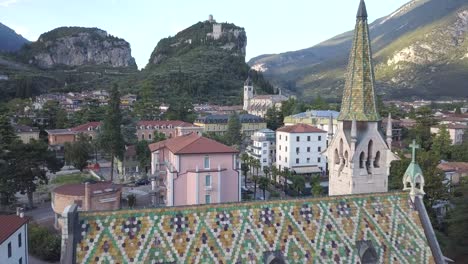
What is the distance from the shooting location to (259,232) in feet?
53.7

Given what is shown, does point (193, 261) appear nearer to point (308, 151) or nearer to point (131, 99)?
point (308, 151)

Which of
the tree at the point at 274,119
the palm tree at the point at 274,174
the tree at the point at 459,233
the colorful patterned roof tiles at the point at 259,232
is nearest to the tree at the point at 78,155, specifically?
the palm tree at the point at 274,174

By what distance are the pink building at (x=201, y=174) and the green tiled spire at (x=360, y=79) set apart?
33043 millimetres

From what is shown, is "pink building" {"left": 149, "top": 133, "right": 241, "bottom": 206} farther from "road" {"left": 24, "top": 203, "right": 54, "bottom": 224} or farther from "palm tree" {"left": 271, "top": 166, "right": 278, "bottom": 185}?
"palm tree" {"left": 271, "top": 166, "right": 278, "bottom": 185}

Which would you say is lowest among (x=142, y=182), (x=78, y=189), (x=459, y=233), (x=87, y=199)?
(x=142, y=182)

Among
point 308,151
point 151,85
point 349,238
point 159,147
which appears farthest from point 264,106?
point 349,238

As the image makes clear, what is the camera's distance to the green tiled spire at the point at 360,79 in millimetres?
21156

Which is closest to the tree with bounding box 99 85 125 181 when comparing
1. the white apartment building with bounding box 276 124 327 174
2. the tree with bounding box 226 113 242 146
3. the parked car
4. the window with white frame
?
the parked car

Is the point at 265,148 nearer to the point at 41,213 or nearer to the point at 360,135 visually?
the point at 41,213

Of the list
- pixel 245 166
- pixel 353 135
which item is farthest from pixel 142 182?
pixel 353 135

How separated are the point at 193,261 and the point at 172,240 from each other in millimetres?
1066

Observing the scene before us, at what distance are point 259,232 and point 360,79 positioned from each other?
31.5 feet

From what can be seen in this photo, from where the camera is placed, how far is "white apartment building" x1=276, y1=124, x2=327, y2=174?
83625 millimetres

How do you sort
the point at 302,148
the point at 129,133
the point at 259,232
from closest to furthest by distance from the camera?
the point at 259,232 < the point at 302,148 < the point at 129,133
